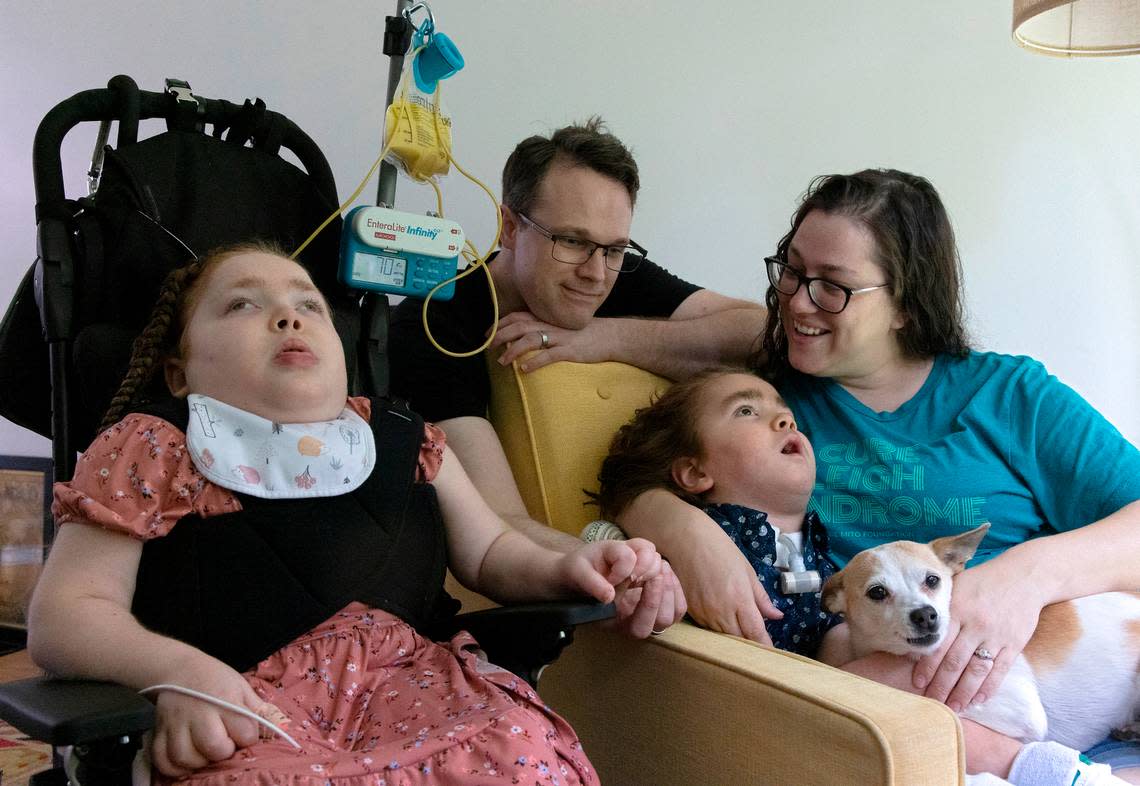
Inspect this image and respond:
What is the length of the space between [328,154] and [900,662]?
5.53 feet

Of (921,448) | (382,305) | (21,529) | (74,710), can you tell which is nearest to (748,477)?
(921,448)

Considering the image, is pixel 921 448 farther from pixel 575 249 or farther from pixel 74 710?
pixel 74 710

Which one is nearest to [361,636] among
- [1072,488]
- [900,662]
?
[900,662]

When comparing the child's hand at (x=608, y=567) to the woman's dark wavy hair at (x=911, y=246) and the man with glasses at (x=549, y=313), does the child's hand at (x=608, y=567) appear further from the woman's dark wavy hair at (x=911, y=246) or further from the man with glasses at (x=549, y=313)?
the woman's dark wavy hair at (x=911, y=246)

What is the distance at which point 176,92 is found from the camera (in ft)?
5.27

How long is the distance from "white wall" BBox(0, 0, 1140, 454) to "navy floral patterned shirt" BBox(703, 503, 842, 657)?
1.22 meters

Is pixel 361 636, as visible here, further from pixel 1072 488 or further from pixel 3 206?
pixel 3 206

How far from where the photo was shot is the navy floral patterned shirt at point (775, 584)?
4.82 ft

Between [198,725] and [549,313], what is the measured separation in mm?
1089

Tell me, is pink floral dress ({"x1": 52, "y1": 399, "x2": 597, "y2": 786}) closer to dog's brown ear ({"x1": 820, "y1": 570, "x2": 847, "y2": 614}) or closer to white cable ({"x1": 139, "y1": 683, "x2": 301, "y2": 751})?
white cable ({"x1": 139, "y1": 683, "x2": 301, "y2": 751})

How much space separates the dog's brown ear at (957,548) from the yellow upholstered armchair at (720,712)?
1.03 feet

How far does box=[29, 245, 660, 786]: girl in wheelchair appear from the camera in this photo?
0.99m

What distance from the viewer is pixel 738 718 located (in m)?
1.15

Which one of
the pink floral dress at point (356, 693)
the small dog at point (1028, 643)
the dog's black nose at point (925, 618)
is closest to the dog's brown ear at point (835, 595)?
the small dog at point (1028, 643)
